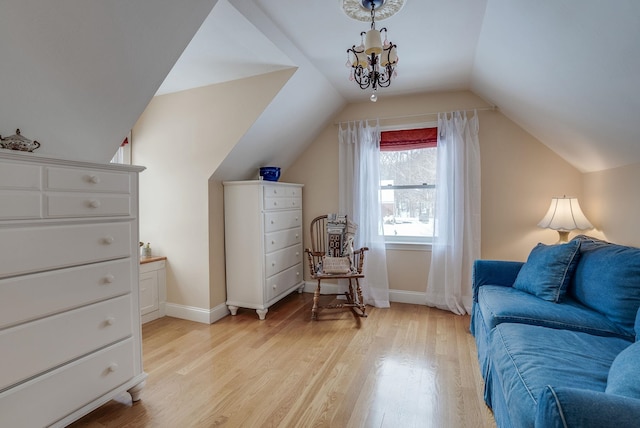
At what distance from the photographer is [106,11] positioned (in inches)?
57.7

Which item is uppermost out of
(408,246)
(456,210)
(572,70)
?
(572,70)

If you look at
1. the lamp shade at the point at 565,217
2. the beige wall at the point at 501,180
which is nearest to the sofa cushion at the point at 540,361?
the lamp shade at the point at 565,217

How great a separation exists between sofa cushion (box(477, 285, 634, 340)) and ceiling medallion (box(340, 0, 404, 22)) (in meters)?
A: 1.91

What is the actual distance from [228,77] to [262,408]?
2611 mm

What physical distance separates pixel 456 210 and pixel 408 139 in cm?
95

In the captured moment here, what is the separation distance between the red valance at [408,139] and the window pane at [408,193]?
10 centimetres

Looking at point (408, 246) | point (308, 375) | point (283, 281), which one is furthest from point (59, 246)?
point (408, 246)

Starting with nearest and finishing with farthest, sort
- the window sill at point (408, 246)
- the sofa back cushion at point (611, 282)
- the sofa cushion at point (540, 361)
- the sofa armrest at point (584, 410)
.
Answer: the sofa armrest at point (584, 410) < the sofa cushion at point (540, 361) < the sofa back cushion at point (611, 282) < the window sill at point (408, 246)

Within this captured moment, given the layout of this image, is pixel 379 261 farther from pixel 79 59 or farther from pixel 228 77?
pixel 79 59

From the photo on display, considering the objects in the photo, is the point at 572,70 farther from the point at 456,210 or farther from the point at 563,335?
the point at 456,210

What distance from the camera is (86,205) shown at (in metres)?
1.54

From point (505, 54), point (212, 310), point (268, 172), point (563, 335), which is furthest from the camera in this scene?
point (268, 172)

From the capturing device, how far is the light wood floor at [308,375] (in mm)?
1690

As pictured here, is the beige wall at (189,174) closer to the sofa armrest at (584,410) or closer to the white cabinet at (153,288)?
Answer: the white cabinet at (153,288)
